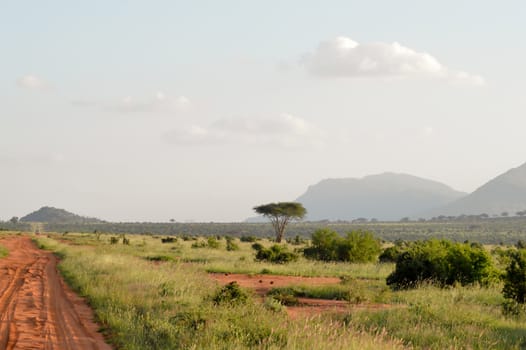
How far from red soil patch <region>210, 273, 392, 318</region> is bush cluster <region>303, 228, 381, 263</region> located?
33.1 feet

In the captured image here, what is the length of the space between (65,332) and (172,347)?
324 cm

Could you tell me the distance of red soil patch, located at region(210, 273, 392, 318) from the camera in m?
16.0

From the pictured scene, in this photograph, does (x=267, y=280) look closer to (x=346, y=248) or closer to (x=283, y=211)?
(x=346, y=248)

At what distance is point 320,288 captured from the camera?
20391mm

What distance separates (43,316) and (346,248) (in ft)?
81.2

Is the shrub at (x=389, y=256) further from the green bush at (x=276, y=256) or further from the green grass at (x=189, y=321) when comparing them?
the green grass at (x=189, y=321)

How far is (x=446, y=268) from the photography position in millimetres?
22438

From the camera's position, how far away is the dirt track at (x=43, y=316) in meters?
11.5

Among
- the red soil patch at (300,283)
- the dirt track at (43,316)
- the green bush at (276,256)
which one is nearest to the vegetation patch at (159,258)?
the green bush at (276,256)

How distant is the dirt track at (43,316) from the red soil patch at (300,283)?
463 cm

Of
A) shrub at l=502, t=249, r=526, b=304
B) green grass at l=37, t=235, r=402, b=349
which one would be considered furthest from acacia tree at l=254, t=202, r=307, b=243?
shrub at l=502, t=249, r=526, b=304

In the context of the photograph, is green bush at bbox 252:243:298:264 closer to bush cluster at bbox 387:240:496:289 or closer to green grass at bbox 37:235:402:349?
bush cluster at bbox 387:240:496:289

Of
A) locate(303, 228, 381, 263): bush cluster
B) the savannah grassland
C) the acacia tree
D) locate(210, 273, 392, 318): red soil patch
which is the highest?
the acacia tree

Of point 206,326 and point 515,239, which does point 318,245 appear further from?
point 515,239
